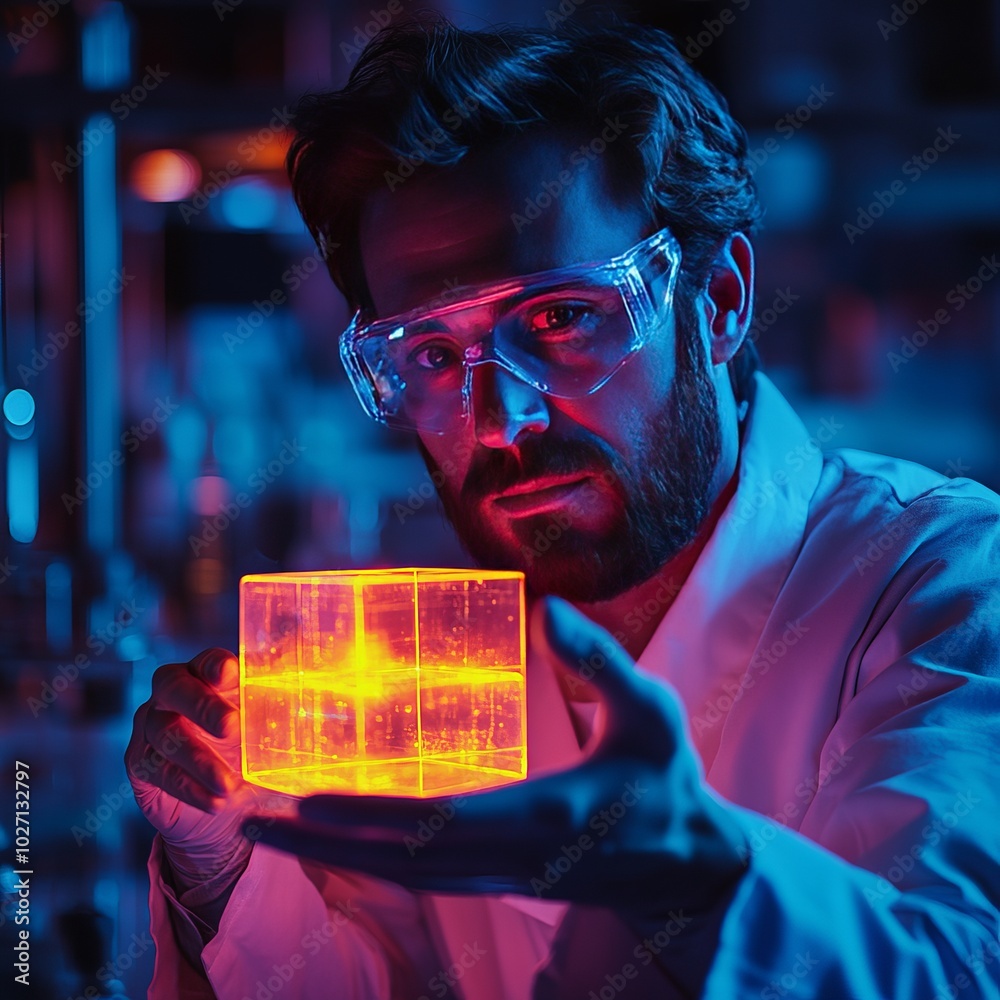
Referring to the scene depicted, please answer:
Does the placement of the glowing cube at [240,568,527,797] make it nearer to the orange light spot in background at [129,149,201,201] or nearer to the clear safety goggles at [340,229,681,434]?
the clear safety goggles at [340,229,681,434]

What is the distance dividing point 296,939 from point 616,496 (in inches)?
28.1

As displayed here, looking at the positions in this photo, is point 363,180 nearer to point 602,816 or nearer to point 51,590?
point 602,816

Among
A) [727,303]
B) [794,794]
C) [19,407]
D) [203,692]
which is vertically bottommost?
[794,794]

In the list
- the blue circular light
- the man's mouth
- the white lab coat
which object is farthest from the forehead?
the blue circular light

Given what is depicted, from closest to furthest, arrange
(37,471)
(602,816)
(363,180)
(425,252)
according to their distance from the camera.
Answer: (602,816) < (425,252) < (363,180) < (37,471)

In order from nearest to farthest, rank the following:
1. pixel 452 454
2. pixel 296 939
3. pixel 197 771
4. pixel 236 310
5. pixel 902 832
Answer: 1. pixel 902 832
2. pixel 197 771
3. pixel 296 939
4. pixel 452 454
5. pixel 236 310

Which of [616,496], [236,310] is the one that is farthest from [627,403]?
[236,310]

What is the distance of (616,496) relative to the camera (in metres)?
1.41

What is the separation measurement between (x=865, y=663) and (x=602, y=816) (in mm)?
635

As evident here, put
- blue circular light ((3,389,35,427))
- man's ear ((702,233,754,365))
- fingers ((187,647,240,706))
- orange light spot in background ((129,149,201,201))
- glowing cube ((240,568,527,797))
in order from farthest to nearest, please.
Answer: orange light spot in background ((129,149,201,201)) < blue circular light ((3,389,35,427)) < man's ear ((702,233,754,365)) < fingers ((187,647,240,706)) < glowing cube ((240,568,527,797))

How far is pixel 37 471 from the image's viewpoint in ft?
10.6

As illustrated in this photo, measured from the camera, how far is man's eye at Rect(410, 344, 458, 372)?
1426mm

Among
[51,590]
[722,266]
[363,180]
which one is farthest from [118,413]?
[722,266]

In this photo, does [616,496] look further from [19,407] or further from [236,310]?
[236,310]
